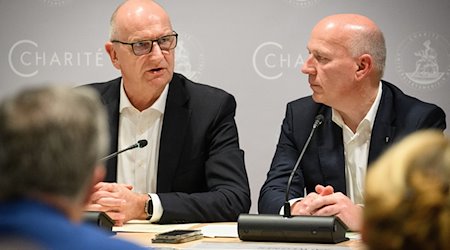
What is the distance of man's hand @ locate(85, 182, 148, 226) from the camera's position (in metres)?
3.37

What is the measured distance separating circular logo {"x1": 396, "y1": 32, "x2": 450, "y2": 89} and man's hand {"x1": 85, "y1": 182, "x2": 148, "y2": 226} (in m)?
1.98

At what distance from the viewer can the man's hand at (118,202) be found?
11.1 ft

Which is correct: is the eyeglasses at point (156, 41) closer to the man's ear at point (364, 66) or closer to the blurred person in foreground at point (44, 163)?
the man's ear at point (364, 66)

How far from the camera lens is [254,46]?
4855 mm

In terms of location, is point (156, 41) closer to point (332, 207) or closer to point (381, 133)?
point (381, 133)

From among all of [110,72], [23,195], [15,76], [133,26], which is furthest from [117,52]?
[23,195]

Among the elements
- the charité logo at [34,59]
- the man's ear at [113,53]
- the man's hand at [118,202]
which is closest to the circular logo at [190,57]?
the charité logo at [34,59]

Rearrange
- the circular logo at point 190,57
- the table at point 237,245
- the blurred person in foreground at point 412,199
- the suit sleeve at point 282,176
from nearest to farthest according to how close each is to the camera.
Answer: the blurred person in foreground at point 412,199, the table at point 237,245, the suit sleeve at point 282,176, the circular logo at point 190,57

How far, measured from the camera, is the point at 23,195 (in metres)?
1.16

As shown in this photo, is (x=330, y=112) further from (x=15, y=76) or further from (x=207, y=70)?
(x=15, y=76)

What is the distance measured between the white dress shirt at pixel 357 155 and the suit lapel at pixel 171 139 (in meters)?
0.76

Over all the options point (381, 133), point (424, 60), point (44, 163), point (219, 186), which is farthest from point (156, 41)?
point (44, 163)

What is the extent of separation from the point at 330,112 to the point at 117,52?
1075 mm

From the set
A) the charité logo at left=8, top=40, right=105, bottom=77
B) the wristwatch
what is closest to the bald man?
the wristwatch
